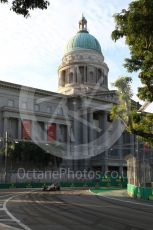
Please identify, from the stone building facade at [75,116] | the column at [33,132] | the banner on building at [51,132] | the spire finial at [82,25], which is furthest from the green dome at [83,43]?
the column at [33,132]

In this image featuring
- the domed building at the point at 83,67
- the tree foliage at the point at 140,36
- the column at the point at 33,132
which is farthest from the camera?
the domed building at the point at 83,67

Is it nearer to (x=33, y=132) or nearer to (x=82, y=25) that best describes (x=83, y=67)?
(x=82, y=25)

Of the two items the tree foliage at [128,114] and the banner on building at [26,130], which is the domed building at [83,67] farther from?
the tree foliage at [128,114]

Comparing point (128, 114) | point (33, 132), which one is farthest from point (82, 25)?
point (128, 114)

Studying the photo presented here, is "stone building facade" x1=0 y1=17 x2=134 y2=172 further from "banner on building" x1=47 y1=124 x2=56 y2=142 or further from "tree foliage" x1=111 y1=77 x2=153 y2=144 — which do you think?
"tree foliage" x1=111 y1=77 x2=153 y2=144

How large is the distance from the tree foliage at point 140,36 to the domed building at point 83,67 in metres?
96.6

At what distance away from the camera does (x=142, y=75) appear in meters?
34.3

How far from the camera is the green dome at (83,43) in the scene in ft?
464

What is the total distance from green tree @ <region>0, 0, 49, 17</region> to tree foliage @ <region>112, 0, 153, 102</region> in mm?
16066

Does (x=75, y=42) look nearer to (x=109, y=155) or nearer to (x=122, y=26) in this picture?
(x=109, y=155)

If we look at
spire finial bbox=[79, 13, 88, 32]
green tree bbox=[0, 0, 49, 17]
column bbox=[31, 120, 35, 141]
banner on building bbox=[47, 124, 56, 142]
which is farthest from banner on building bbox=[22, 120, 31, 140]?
green tree bbox=[0, 0, 49, 17]

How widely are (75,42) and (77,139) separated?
41425mm

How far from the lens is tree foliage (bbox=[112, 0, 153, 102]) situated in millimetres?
27188

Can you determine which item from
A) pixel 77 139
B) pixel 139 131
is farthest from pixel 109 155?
pixel 139 131
